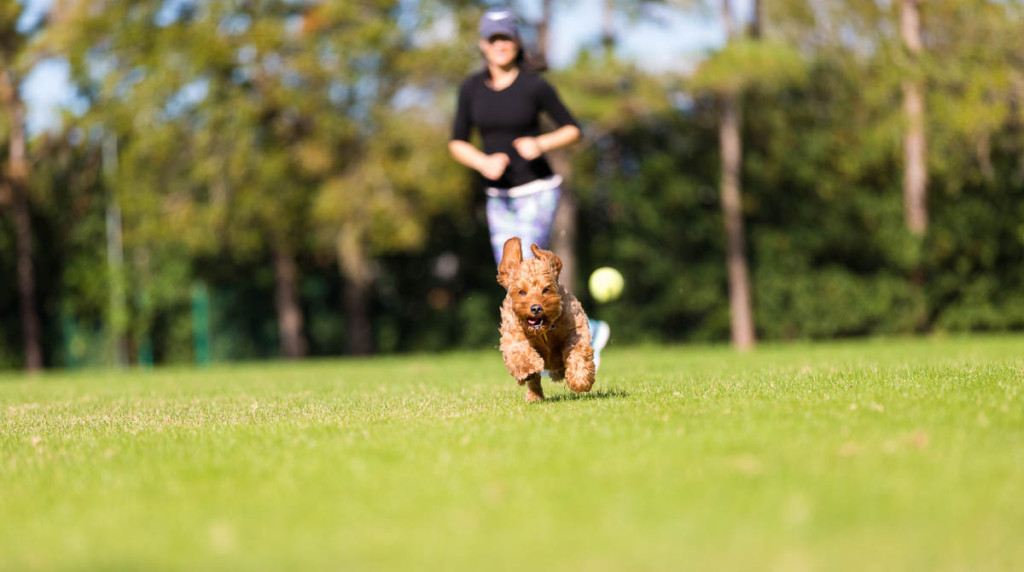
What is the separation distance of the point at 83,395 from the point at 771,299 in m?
15.0

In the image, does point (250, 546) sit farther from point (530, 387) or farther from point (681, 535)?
point (530, 387)

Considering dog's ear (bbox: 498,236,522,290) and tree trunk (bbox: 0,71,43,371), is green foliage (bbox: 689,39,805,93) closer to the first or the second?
tree trunk (bbox: 0,71,43,371)

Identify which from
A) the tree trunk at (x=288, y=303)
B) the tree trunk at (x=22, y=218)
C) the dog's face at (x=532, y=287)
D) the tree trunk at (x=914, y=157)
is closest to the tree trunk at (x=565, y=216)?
the tree trunk at (x=288, y=303)

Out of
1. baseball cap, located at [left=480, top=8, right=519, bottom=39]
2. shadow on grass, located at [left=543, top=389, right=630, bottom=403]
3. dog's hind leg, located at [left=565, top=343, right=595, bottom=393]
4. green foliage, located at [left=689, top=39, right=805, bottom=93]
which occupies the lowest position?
shadow on grass, located at [left=543, top=389, right=630, bottom=403]

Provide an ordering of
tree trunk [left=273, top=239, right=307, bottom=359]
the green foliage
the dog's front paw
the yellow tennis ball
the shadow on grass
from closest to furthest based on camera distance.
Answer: the dog's front paw
the shadow on grass
the yellow tennis ball
the green foliage
tree trunk [left=273, top=239, right=307, bottom=359]

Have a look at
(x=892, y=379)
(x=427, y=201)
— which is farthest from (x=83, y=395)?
(x=427, y=201)

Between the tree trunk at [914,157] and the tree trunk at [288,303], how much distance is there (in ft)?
40.4

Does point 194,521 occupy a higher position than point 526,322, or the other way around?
point 526,322

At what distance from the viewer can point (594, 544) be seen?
3580mm

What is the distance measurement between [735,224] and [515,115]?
15012 mm

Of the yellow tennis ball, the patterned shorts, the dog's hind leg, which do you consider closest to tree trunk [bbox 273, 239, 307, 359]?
the yellow tennis ball

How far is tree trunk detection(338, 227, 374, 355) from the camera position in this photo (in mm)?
23359

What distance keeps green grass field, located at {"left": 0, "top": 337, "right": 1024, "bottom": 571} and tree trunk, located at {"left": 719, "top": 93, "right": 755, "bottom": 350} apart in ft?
50.2

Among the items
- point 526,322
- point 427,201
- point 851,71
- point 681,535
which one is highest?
point 851,71
